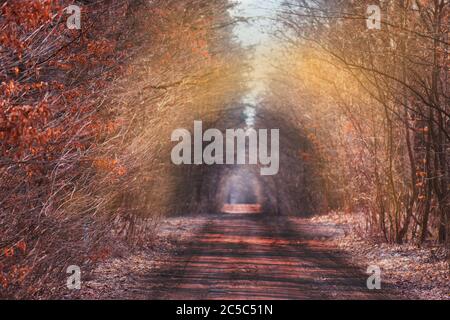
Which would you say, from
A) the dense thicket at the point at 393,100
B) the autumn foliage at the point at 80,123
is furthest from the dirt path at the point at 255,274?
the dense thicket at the point at 393,100

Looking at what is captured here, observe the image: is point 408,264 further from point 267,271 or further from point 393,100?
point 393,100

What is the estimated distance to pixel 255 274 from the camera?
535 inches

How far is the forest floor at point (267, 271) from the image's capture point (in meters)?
11.5

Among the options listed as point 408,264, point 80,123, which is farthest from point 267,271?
point 80,123

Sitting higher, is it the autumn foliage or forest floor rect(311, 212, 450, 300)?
the autumn foliage

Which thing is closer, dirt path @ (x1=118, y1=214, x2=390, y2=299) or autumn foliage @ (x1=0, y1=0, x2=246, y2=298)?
autumn foliage @ (x1=0, y1=0, x2=246, y2=298)

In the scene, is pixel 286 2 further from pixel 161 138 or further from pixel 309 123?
pixel 309 123

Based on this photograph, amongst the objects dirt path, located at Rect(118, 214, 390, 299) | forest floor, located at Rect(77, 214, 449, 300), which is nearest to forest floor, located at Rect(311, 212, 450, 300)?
forest floor, located at Rect(77, 214, 449, 300)

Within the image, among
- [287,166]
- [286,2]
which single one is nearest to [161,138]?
[286,2]

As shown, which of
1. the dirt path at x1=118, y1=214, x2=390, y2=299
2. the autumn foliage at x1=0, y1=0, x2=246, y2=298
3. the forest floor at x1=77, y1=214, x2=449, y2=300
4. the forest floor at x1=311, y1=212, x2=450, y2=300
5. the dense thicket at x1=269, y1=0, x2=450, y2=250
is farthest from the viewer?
the dense thicket at x1=269, y1=0, x2=450, y2=250

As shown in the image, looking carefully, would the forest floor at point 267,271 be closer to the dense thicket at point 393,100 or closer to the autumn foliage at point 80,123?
the autumn foliage at point 80,123

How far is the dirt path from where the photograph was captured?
1141 cm

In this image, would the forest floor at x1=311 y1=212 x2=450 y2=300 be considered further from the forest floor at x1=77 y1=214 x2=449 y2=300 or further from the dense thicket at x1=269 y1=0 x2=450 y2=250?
the dense thicket at x1=269 y1=0 x2=450 y2=250

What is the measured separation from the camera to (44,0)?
8.98 metres
